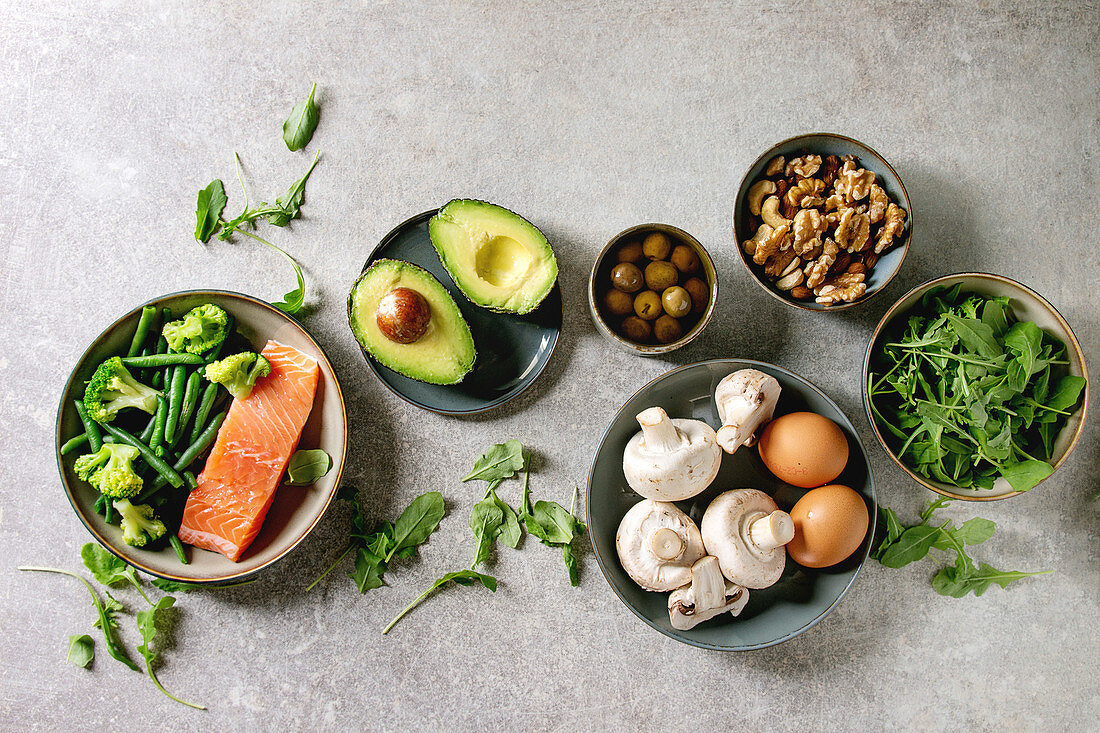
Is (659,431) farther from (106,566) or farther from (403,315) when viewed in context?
(106,566)

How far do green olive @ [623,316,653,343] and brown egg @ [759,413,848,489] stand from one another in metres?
0.29

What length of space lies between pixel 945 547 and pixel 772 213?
742 millimetres

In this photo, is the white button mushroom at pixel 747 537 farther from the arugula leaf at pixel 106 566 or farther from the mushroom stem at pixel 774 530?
the arugula leaf at pixel 106 566

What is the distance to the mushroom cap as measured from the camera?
1155mm

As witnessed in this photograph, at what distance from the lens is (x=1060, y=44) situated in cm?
138

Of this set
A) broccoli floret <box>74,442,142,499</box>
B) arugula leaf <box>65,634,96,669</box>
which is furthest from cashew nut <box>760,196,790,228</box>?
arugula leaf <box>65,634,96,669</box>

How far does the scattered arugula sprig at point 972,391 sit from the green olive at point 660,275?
412mm

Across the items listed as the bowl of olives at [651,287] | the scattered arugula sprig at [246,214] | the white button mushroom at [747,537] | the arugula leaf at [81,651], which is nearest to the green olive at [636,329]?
the bowl of olives at [651,287]

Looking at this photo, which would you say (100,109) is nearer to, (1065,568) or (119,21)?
(119,21)

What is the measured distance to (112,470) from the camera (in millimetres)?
1139

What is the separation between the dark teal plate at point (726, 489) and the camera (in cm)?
120

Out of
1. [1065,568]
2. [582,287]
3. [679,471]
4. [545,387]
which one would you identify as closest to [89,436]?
[545,387]

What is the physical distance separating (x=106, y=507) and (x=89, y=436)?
0.43 ft

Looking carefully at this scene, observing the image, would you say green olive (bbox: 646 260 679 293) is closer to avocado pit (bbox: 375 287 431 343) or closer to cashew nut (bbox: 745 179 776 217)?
cashew nut (bbox: 745 179 776 217)
